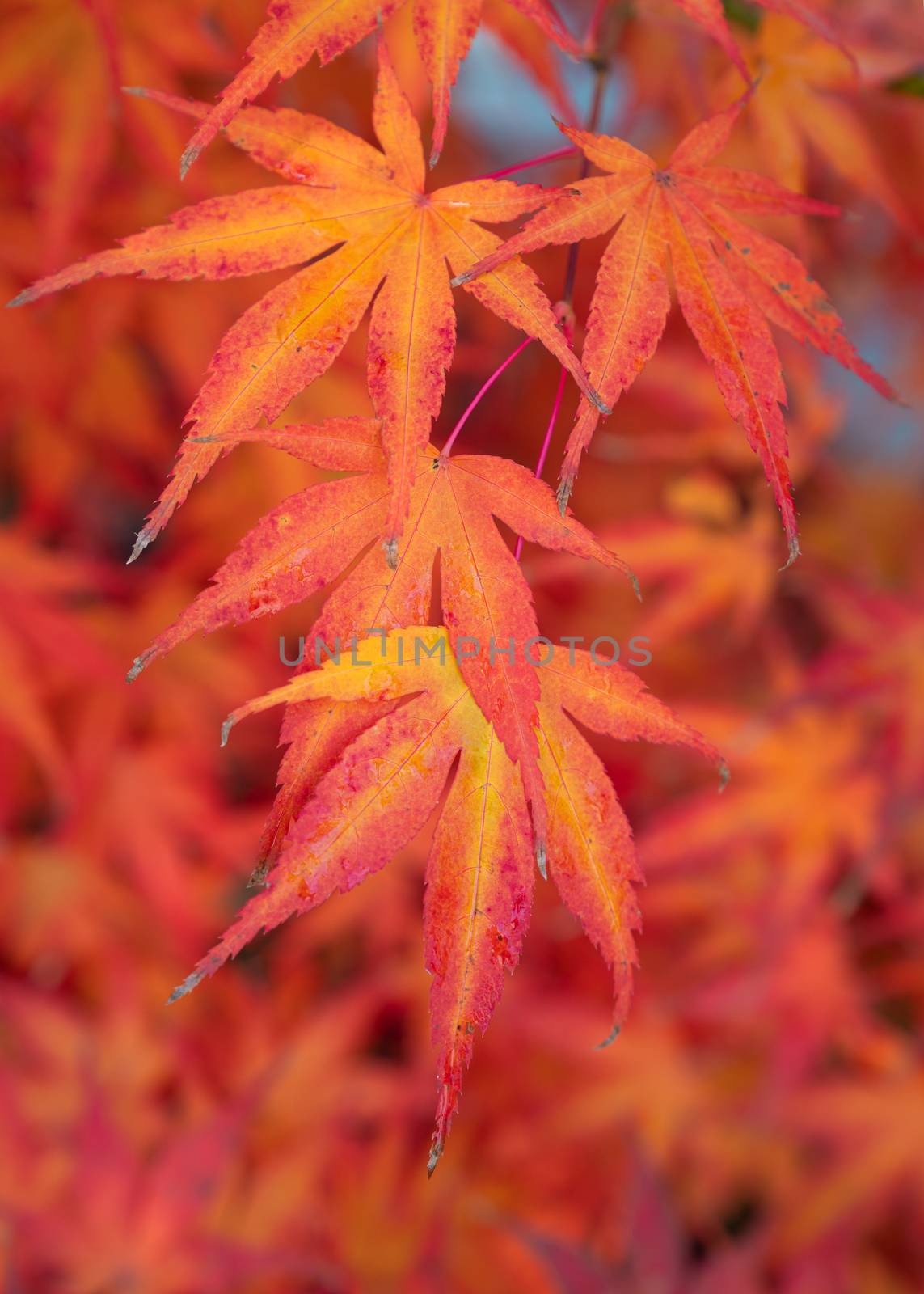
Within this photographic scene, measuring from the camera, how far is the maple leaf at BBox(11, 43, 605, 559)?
443mm

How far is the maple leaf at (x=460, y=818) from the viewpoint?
1.40 feet

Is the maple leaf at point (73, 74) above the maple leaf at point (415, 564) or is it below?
above

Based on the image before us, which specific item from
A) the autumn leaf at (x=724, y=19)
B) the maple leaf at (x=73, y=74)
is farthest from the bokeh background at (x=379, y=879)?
the autumn leaf at (x=724, y=19)

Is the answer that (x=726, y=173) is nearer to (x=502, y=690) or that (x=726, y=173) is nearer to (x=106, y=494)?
(x=502, y=690)

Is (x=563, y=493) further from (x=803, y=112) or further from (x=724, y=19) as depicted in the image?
(x=803, y=112)

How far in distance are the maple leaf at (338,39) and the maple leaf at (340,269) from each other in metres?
0.03

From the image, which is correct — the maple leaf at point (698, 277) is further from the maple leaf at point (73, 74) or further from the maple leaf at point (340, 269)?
the maple leaf at point (73, 74)

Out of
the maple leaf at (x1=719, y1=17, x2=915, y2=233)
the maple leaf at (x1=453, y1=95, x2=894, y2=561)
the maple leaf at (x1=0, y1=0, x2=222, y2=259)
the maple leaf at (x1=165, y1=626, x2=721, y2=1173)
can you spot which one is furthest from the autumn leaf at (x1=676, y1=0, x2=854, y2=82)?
the maple leaf at (x1=0, y1=0, x2=222, y2=259)

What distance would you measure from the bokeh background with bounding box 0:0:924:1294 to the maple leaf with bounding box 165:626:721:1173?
56 centimetres

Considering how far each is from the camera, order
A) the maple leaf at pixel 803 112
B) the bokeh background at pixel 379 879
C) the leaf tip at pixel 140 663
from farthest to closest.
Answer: the bokeh background at pixel 379 879, the maple leaf at pixel 803 112, the leaf tip at pixel 140 663

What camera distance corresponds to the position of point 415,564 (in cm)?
47

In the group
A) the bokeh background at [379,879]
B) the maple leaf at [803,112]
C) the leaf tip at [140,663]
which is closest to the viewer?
the leaf tip at [140,663]

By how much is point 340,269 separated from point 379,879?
0.98 m

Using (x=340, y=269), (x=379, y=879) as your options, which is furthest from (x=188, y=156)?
(x=379, y=879)
